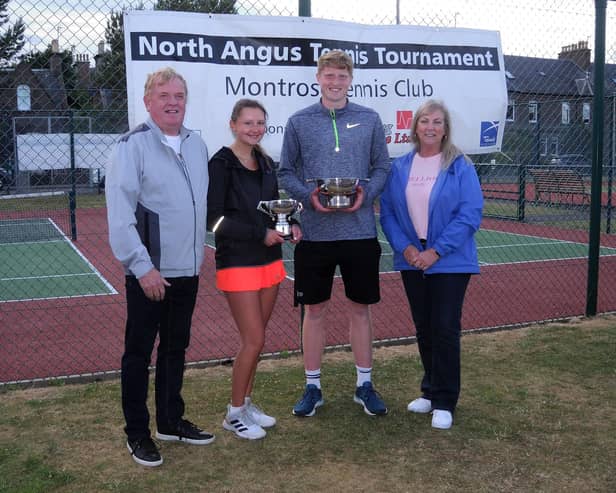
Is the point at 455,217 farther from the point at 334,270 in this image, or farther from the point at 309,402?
the point at 309,402

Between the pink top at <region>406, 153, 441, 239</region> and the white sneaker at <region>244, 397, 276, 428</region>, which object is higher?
the pink top at <region>406, 153, 441, 239</region>

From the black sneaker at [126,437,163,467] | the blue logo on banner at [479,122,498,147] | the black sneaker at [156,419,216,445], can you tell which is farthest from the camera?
the blue logo on banner at [479,122,498,147]

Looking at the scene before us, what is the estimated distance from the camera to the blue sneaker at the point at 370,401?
4523mm

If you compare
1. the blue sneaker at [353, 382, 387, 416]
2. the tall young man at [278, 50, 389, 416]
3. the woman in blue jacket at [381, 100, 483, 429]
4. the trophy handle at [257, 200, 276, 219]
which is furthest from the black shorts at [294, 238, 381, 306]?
the blue sneaker at [353, 382, 387, 416]

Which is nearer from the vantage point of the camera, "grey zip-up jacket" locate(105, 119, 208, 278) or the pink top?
"grey zip-up jacket" locate(105, 119, 208, 278)

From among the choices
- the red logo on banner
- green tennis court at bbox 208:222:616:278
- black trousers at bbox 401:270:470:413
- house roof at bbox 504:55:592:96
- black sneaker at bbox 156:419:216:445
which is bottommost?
black sneaker at bbox 156:419:216:445

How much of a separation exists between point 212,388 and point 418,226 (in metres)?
1.90

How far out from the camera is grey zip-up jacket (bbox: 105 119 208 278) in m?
3.48

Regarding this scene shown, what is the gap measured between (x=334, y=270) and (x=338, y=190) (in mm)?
551

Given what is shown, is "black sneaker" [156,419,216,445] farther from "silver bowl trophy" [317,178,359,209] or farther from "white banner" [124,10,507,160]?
"white banner" [124,10,507,160]

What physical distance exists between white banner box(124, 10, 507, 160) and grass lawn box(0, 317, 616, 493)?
1.90m

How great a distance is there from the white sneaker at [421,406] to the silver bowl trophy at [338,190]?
141 cm

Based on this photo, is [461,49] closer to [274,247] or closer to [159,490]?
[274,247]

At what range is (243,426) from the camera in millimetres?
4195
